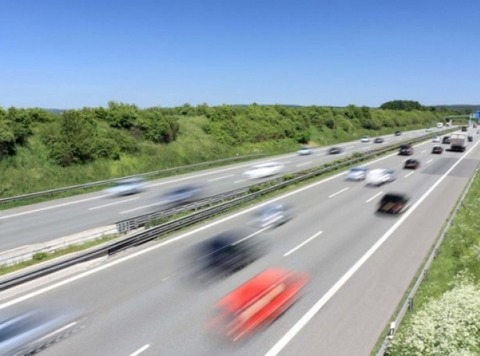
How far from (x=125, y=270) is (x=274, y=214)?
986 centimetres

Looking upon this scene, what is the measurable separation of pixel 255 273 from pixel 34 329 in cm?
823

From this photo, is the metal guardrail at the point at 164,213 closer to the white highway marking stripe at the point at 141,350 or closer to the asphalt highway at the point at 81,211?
the asphalt highway at the point at 81,211

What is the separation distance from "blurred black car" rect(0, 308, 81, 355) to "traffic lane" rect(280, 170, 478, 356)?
6.87 meters

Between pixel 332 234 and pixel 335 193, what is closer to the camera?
pixel 332 234

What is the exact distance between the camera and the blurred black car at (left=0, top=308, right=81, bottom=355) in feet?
33.7

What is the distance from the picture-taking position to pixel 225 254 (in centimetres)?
1764

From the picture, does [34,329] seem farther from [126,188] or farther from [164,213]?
[126,188]

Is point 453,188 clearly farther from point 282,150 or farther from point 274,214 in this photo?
point 282,150

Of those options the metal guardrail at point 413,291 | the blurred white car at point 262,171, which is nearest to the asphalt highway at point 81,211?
the blurred white car at point 262,171

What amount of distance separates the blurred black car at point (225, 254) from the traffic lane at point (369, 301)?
15.1ft

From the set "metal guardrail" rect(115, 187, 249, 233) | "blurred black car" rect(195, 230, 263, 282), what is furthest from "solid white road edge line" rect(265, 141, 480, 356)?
"metal guardrail" rect(115, 187, 249, 233)

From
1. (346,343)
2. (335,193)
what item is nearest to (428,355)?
(346,343)

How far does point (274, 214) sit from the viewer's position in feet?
74.8

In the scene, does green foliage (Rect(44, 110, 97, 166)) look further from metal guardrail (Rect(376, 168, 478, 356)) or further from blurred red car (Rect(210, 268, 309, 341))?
metal guardrail (Rect(376, 168, 478, 356))
